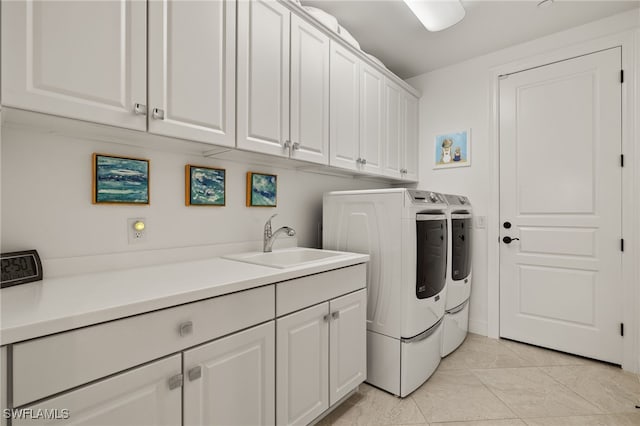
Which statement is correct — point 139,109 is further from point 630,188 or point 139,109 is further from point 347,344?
point 630,188

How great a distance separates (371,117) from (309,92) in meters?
0.77

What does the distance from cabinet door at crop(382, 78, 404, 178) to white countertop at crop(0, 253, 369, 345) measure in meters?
1.55

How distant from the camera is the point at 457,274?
2.55 metres

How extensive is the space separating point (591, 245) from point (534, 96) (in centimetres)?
134

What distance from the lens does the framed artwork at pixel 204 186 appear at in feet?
5.48

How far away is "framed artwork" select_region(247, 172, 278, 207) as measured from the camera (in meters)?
1.99

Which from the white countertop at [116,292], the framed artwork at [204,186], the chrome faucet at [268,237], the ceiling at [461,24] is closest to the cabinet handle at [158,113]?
the framed artwork at [204,186]

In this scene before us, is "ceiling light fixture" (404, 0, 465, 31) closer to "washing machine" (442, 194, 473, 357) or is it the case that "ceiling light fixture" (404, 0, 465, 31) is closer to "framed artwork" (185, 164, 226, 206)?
"washing machine" (442, 194, 473, 357)

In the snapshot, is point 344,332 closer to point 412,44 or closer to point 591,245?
point 591,245

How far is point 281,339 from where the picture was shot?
1.36 metres

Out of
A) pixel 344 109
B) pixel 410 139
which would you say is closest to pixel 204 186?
pixel 344 109

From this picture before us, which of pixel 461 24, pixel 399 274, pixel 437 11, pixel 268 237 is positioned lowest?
Result: pixel 399 274

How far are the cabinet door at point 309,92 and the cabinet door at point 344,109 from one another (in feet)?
0.26

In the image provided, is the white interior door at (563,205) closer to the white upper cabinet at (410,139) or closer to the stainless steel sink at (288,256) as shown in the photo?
the white upper cabinet at (410,139)
